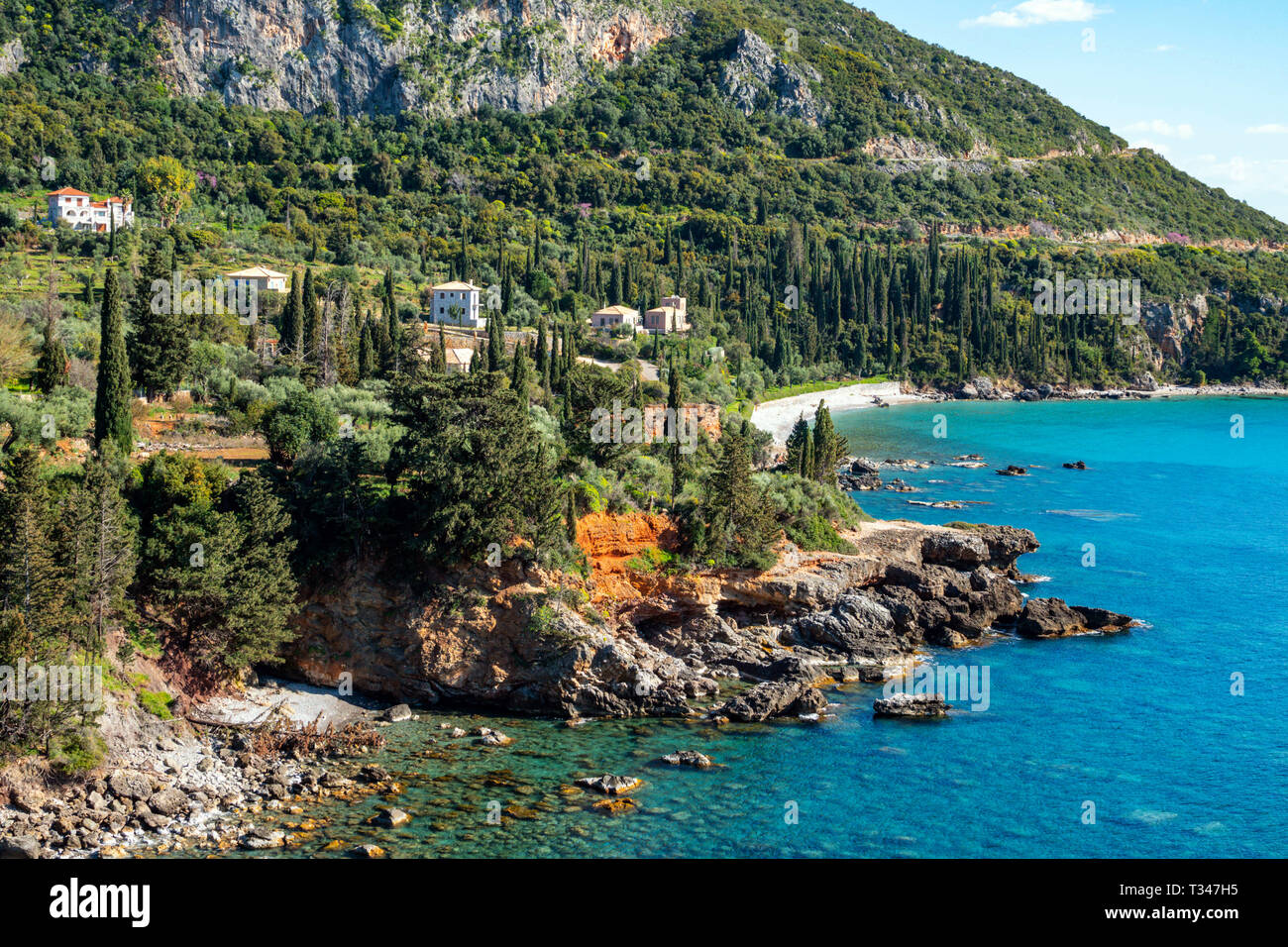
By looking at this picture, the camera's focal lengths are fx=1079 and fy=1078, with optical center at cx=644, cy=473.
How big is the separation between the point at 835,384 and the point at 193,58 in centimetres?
11933

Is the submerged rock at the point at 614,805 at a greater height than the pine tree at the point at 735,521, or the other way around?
the pine tree at the point at 735,521

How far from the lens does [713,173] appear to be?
189 meters

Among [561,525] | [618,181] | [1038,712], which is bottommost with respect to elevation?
[1038,712]

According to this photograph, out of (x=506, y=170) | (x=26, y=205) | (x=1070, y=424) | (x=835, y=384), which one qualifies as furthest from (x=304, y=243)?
(x=1070, y=424)

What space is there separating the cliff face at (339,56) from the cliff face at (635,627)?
159 m

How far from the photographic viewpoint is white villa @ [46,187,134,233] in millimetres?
110812

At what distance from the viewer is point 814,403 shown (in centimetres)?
13300

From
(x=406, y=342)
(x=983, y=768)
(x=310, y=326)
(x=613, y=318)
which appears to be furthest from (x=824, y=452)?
(x=613, y=318)

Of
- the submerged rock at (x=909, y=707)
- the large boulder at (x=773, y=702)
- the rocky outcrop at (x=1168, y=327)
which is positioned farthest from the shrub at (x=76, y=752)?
the rocky outcrop at (x=1168, y=327)

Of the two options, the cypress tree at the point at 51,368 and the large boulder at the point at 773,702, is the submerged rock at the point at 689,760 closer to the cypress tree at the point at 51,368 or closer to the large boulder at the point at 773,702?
the large boulder at the point at 773,702

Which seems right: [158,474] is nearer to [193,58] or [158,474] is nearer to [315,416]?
[315,416]

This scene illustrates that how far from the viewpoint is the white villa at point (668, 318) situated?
11788cm

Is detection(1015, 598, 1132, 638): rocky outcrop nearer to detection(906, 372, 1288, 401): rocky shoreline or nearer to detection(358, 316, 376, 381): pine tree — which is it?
detection(358, 316, 376, 381): pine tree

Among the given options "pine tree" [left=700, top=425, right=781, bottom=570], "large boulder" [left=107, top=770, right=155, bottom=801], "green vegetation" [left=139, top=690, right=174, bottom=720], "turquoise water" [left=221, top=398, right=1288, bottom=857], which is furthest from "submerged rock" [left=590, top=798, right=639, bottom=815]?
"pine tree" [left=700, top=425, right=781, bottom=570]
